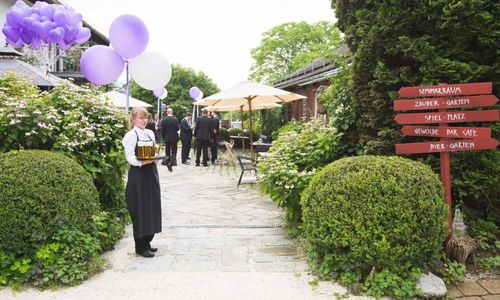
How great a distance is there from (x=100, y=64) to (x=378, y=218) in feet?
15.6

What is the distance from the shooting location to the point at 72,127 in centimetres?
491

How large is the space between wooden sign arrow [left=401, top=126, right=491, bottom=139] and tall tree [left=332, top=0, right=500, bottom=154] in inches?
16.0

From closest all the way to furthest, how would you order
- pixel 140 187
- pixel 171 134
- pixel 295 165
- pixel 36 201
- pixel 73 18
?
pixel 36 201 → pixel 140 187 → pixel 295 165 → pixel 73 18 → pixel 171 134

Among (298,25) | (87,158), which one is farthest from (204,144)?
(298,25)

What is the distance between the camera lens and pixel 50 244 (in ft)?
12.5

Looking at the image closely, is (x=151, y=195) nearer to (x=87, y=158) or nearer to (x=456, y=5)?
(x=87, y=158)

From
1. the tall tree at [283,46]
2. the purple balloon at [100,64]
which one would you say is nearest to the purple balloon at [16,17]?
the purple balloon at [100,64]

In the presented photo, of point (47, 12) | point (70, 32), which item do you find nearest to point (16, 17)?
point (47, 12)

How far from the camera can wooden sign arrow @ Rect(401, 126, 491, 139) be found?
13.1 ft

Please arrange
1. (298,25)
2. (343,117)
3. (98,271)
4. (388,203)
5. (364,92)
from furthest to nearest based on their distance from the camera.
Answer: (298,25), (343,117), (364,92), (98,271), (388,203)

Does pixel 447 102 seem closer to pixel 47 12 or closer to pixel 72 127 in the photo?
pixel 72 127

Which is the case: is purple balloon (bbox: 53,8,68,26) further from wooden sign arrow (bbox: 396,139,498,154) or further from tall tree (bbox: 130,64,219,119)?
tall tree (bbox: 130,64,219,119)

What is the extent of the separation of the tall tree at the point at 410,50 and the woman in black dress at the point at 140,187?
2686mm

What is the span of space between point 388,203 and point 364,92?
6.16 ft
